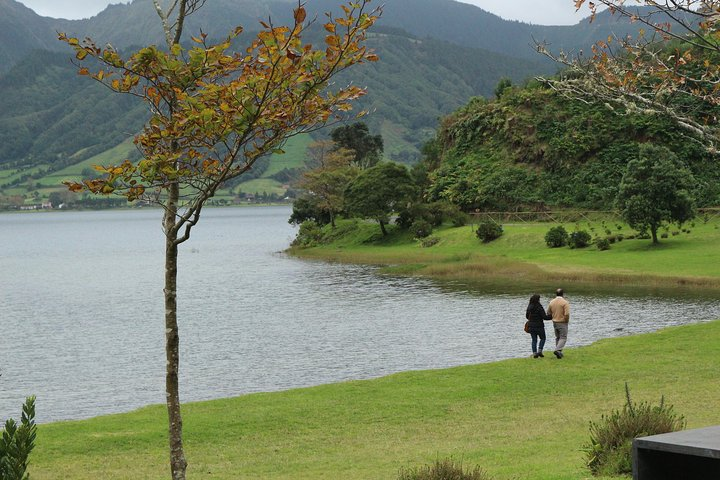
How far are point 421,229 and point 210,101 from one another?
3601 inches

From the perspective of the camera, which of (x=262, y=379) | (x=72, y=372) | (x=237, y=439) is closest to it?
(x=237, y=439)

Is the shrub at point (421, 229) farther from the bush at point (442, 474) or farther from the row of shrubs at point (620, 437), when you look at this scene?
the bush at point (442, 474)

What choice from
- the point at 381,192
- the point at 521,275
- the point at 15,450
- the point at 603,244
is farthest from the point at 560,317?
the point at 381,192

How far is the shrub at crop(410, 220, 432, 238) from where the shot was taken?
103m

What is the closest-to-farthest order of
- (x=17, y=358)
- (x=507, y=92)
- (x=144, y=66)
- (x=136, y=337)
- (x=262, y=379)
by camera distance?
(x=144, y=66), (x=262, y=379), (x=17, y=358), (x=136, y=337), (x=507, y=92)

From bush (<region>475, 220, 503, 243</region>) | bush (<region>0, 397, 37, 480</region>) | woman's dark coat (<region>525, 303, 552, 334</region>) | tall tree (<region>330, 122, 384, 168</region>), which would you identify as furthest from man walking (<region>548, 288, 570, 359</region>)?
tall tree (<region>330, 122, 384, 168</region>)

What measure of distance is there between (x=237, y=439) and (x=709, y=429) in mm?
15830

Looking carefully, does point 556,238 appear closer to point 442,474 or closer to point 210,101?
point 442,474

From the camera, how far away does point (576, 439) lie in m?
19.8

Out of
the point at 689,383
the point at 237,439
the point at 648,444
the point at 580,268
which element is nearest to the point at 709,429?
the point at 648,444

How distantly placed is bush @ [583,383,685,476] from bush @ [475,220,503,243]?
77.3 m

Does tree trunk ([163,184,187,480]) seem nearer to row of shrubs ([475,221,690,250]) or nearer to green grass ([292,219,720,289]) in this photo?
green grass ([292,219,720,289])

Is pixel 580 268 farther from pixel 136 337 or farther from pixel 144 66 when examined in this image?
pixel 144 66

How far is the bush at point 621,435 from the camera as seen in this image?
14.2m
